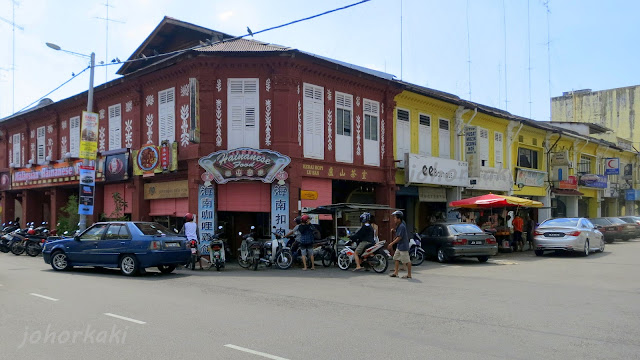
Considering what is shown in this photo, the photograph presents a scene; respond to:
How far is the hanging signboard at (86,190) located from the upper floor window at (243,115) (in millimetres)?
5447

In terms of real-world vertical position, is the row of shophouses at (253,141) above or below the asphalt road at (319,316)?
above

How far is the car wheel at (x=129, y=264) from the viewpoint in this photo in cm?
1407

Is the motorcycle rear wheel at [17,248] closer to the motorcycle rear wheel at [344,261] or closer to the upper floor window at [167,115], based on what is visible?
the upper floor window at [167,115]

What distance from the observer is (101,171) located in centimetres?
2353

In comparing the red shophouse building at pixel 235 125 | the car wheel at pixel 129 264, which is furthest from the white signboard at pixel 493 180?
the car wheel at pixel 129 264

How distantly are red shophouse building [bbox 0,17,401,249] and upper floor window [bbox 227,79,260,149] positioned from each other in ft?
0.12

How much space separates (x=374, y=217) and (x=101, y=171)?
1218 centimetres

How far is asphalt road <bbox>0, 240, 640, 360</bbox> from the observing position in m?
6.38

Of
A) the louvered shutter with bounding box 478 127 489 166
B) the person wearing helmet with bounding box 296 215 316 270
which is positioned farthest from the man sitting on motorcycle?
the louvered shutter with bounding box 478 127 489 166

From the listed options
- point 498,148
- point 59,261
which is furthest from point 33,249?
point 498,148

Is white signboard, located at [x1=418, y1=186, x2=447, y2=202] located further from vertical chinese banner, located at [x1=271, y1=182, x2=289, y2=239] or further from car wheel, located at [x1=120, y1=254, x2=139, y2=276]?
car wheel, located at [x1=120, y1=254, x2=139, y2=276]

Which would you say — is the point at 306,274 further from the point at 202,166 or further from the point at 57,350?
the point at 57,350

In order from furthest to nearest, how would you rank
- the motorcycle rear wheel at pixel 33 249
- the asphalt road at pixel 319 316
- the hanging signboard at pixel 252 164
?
the motorcycle rear wheel at pixel 33 249 → the hanging signboard at pixel 252 164 → the asphalt road at pixel 319 316

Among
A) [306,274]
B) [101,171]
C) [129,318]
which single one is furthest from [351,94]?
[129,318]
